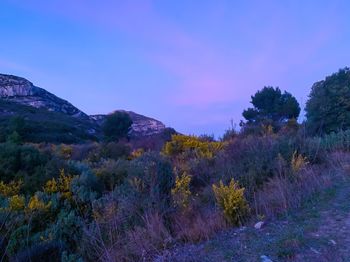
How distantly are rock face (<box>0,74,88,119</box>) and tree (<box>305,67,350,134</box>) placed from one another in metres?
48.9

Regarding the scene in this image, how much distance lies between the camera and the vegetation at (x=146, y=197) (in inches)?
209

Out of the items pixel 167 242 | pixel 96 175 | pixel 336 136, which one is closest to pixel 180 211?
pixel 167 242

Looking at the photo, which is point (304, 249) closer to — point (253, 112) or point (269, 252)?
point (269, 252)

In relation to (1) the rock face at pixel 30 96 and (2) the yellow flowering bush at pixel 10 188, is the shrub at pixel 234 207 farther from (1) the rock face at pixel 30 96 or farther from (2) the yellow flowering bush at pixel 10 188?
(1) the rock face at pixel 30 96

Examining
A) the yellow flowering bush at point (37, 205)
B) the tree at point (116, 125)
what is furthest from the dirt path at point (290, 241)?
the tree at point (116, 125)

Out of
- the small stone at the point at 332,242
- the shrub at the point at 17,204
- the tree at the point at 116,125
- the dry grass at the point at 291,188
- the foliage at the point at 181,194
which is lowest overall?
the shrub at the point at 17,204

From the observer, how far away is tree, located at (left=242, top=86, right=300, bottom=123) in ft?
92.6

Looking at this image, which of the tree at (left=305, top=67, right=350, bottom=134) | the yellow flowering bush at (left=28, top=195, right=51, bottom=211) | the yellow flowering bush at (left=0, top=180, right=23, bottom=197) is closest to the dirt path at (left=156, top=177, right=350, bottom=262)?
the yellow flowering bush at (left=28, top=195, right=51, bottom=211)

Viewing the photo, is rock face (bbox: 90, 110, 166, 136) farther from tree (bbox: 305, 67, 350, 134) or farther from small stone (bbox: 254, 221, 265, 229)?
small stone (bbox: 254, 221, 265, 229)

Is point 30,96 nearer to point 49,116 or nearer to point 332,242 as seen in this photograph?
point 49,116

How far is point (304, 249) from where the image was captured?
174 inches

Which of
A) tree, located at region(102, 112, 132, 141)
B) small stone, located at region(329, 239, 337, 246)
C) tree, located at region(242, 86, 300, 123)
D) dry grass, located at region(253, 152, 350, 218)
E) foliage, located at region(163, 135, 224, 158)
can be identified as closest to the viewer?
small stone, located at region(329, 239, 337, 246)

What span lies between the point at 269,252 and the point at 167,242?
127 cm

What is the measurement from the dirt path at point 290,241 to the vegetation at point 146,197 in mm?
153
